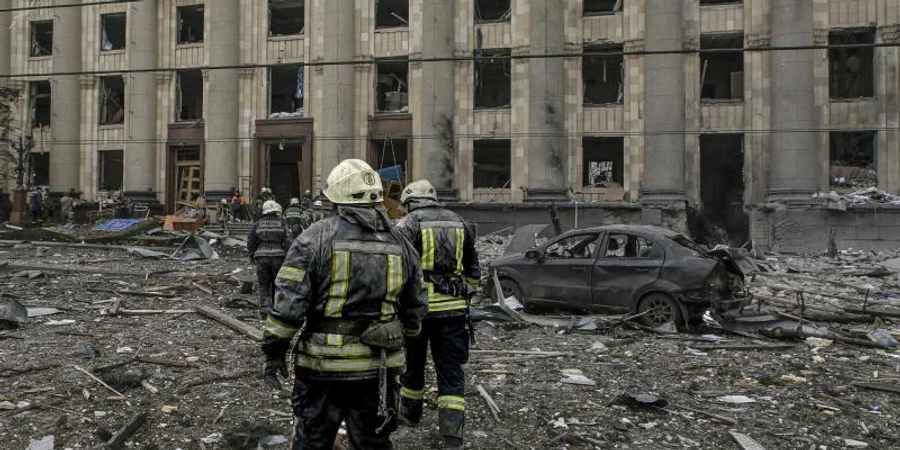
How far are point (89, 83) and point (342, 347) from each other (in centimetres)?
2922

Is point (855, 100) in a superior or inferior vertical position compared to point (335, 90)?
inferior

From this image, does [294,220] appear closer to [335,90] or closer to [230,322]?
[230,322]

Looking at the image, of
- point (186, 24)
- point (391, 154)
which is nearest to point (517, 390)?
point (391, 154)

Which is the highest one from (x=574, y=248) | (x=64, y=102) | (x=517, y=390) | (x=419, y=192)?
(x=64, y=102)

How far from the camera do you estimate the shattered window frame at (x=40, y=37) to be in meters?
27.9

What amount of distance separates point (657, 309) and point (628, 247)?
1.02 m

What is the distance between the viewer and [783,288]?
11.8 metres

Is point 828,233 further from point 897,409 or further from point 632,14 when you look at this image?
point 897,409

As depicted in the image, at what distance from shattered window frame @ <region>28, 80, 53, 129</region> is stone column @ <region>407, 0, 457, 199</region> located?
17.5 meters

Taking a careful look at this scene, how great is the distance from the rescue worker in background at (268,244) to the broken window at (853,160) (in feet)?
63.4

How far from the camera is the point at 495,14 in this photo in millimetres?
23922

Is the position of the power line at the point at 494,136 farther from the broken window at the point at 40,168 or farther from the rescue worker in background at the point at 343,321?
the rescue worker in background at the point at 343,321

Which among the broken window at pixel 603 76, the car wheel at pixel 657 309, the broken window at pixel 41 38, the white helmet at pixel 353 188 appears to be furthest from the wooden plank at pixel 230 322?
the broken window at pixel 41 38

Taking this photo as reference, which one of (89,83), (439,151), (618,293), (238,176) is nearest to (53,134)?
(89,83)
